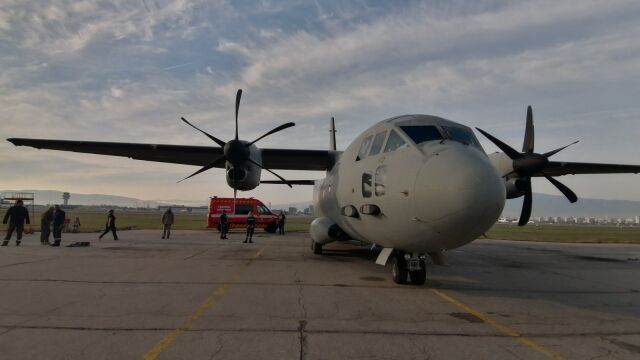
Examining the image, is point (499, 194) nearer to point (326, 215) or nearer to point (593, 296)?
point (593, 296)

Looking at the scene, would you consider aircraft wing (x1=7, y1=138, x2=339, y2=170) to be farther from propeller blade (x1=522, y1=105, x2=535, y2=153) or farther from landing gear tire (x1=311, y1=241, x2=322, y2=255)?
propeller blade (x1=522, y1=105, x2=535, y2=153)

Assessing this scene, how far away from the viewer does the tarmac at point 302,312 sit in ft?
16.6

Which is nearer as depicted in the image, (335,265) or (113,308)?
(113,308)

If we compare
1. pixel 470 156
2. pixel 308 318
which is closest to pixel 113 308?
pixel 308 318

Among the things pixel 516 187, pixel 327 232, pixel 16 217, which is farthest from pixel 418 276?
pixel 16 217

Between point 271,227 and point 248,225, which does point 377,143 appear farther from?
point 271,227

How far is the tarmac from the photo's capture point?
199 inches

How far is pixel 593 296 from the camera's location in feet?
29.9

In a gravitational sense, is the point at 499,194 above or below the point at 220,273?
above

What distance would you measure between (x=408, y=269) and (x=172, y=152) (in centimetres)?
1189

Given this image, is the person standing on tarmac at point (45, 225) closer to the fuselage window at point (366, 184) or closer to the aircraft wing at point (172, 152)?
the aircraft wing at point (172, 152)

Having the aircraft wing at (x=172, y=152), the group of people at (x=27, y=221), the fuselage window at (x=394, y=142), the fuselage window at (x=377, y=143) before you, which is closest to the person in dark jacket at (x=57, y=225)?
the group of people at (x=27, y=221)

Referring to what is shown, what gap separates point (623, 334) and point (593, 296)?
341cm

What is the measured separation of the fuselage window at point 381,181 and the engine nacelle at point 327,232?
518 cm
